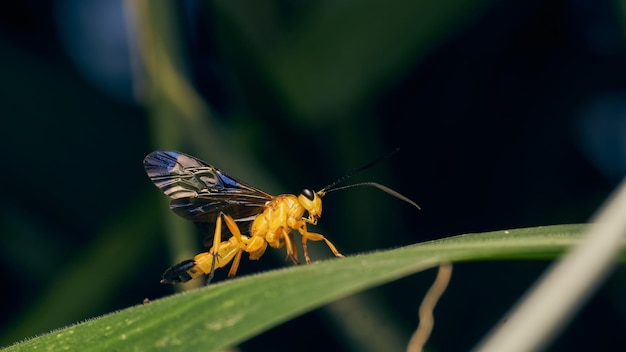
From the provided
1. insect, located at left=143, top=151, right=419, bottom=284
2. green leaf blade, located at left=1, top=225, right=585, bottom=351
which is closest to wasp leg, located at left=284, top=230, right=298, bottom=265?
insect, located at left=143, top=151, right=419, bottom=284

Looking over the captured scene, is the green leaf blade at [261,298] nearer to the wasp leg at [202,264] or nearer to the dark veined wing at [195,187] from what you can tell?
the wasp leg at [202,264]

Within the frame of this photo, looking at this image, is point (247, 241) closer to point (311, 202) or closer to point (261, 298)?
point (311, 202)

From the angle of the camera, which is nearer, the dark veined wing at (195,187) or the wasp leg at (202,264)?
the wasp leg at (202,264)

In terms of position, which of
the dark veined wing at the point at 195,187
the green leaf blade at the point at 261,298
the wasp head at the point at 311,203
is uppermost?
the green leaf blade at the point at 261,298

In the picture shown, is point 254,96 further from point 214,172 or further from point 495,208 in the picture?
point 495,208

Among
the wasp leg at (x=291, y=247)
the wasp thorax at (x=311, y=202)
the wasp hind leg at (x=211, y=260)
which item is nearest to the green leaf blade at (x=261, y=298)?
the wasp hind leg at (x=211, y=260)

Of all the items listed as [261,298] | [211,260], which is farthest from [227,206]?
[261,298]

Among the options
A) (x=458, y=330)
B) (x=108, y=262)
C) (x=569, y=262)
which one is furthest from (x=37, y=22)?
(x=569, y=262)
